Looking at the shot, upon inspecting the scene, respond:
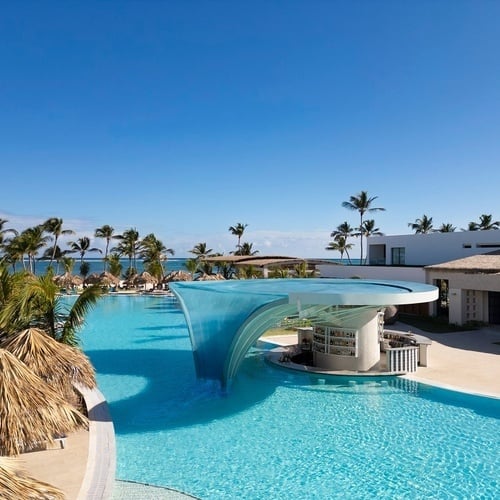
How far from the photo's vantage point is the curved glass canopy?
452 inches

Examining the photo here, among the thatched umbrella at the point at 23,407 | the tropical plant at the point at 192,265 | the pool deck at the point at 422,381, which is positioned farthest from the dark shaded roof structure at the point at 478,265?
the tropical plant at the point at 192,265

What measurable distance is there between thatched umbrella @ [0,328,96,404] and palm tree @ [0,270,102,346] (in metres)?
0.53

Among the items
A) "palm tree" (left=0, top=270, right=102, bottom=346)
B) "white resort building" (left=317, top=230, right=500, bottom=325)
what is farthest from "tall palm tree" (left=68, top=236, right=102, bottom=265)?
"palm tree" (left=0, top=270, right=102, bottom=346)

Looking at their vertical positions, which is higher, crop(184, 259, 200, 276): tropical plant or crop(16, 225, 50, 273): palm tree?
crop(16, 225, 50, 273): palm tree

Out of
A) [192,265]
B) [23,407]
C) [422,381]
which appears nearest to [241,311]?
[422,381]

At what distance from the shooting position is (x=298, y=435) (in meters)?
10.0

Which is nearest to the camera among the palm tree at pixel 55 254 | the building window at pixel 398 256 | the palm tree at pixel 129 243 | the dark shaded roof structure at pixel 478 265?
the dark shaded roof structure at pixel 478 265

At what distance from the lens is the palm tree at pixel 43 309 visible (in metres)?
9.35

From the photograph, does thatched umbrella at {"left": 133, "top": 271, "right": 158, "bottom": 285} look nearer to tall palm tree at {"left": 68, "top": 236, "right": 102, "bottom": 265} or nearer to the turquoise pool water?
tall palm tree at {"left": 68, "top": 236, "right": 102, "bottom": 265}

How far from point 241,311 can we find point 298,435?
3.81 m

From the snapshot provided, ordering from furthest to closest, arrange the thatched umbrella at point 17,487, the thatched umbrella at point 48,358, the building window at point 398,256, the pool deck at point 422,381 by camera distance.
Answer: the building window at point 398,256
the thatched umbrella at point 48,358
the pool deck at point 422,381
the thatched umbrella at point 17,487

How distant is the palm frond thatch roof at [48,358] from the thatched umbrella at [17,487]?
5049mm

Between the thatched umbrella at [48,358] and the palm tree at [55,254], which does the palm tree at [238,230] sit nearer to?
the palm tree at [55,254]

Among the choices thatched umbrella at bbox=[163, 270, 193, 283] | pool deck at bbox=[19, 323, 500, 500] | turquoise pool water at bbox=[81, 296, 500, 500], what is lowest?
turquoise pool water at bbox=[81, 296, 500, 500]
